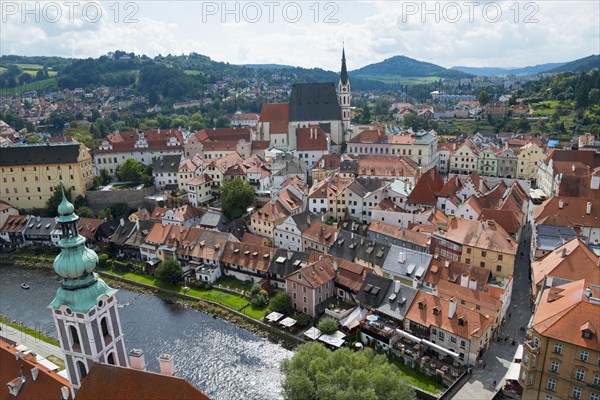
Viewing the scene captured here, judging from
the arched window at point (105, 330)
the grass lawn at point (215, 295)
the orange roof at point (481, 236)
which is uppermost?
the arched window at point (105, 330)

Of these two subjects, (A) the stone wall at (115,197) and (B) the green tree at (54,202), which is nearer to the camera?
(B) the green tree at (54,202)

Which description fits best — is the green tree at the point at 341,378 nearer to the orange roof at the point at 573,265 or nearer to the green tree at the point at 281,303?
the green tree at the point at 281,303

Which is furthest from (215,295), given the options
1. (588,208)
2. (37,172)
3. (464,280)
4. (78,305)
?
(37,172)

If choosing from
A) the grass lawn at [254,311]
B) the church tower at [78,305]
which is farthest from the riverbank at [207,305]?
the church tower at [78,305]

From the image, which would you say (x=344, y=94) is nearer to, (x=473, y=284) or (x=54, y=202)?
(x=54, y=202)

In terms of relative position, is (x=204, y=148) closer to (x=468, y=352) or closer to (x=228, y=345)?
(x=228, y=345)

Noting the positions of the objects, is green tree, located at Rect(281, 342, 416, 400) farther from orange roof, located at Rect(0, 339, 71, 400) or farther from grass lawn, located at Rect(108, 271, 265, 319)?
grass lawn, located at Rect(108, 271, 265, 319)

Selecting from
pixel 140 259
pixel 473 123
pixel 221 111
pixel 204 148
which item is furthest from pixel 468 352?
pixel 221 111
